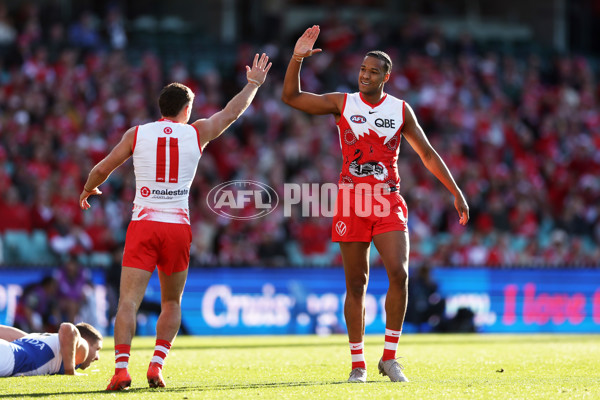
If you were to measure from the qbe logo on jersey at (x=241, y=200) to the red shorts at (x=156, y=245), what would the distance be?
36.9 ft

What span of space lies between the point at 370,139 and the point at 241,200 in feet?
37.1

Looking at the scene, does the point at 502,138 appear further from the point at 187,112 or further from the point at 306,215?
the point at 187,112

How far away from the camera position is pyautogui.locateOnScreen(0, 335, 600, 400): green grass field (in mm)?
6703

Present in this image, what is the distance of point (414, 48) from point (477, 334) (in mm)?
10620

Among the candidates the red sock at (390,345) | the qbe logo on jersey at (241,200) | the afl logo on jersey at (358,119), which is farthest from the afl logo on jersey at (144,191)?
the qbe logo on jersey at (241,200)

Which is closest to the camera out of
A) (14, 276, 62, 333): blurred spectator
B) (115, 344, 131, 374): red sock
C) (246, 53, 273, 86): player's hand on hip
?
(115, 344, 131, 374): red sock

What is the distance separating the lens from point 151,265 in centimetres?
711

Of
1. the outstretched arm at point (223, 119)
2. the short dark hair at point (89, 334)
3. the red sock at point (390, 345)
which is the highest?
the outstretched arm at point (223, 119)

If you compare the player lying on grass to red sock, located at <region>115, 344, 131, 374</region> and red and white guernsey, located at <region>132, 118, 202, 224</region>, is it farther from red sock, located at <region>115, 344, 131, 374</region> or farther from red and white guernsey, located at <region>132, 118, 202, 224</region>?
red and white guernsey, located at <region>132, 118, 202, 224</region>

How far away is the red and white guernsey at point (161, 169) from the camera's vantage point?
23.6 ft

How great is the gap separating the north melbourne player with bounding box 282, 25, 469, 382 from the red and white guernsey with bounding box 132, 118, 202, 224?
39.3 inches

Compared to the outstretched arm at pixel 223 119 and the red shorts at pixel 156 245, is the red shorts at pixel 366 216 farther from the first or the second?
the red shorts at pixel 156 245

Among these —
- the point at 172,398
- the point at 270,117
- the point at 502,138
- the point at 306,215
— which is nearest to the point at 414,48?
the point at 502,138

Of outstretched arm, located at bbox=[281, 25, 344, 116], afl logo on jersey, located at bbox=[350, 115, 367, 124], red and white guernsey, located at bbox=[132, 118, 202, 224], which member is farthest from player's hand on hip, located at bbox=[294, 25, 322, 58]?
red and white guernsey, located at bbox=[132, 118, 202, 224]
